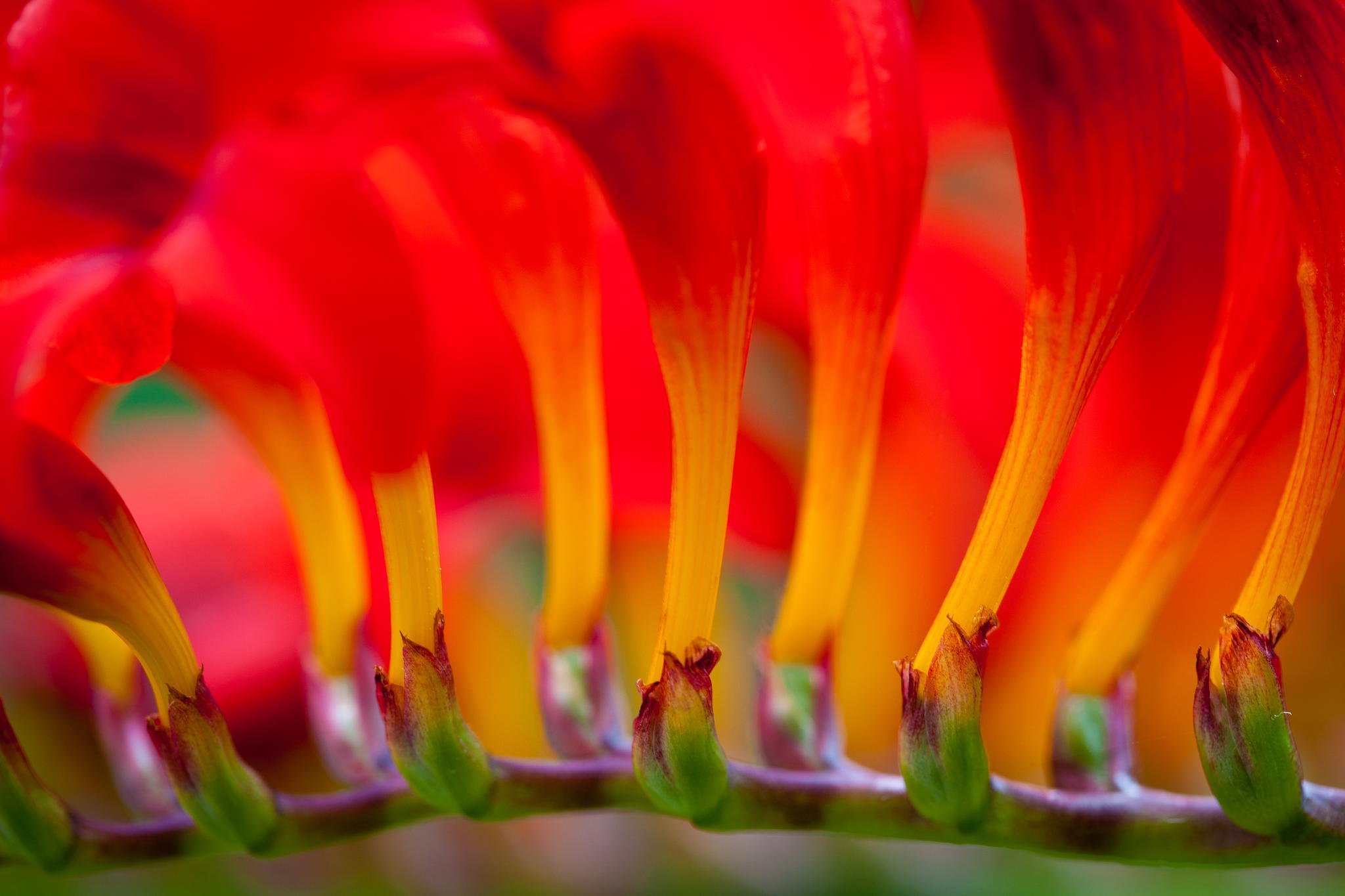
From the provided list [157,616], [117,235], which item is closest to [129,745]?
[157,616]

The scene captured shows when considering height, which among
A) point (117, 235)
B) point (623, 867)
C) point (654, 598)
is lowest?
point (623, 867)

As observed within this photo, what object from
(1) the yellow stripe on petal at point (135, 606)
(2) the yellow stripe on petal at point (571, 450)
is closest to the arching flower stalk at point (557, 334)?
(2) the yellow stripe on petal at point (571, 450)

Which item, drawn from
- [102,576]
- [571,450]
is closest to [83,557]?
[102,576]

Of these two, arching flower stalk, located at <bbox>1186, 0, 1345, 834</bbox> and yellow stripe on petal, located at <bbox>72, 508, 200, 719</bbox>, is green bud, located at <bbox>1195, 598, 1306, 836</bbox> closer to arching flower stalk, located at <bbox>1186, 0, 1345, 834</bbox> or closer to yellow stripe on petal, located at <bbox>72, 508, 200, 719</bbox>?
arching flower stalk, located at <bbox>1186, 0, 1345, 834</bbox>

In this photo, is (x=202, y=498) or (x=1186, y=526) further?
(x=202, y=498)

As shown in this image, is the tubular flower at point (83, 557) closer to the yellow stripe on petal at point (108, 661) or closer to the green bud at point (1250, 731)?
the yellow stripe on petal at point (108, 661)

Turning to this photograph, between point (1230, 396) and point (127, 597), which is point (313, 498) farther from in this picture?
point (1230, 396)

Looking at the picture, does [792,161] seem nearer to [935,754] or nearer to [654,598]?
[935,754]

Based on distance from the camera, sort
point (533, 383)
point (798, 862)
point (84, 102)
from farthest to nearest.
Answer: point (798, 862), point (533, 383), point (84, 102)

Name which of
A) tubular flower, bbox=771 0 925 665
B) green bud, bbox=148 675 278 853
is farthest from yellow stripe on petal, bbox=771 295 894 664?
green bud, bbox=148 675 278 853
